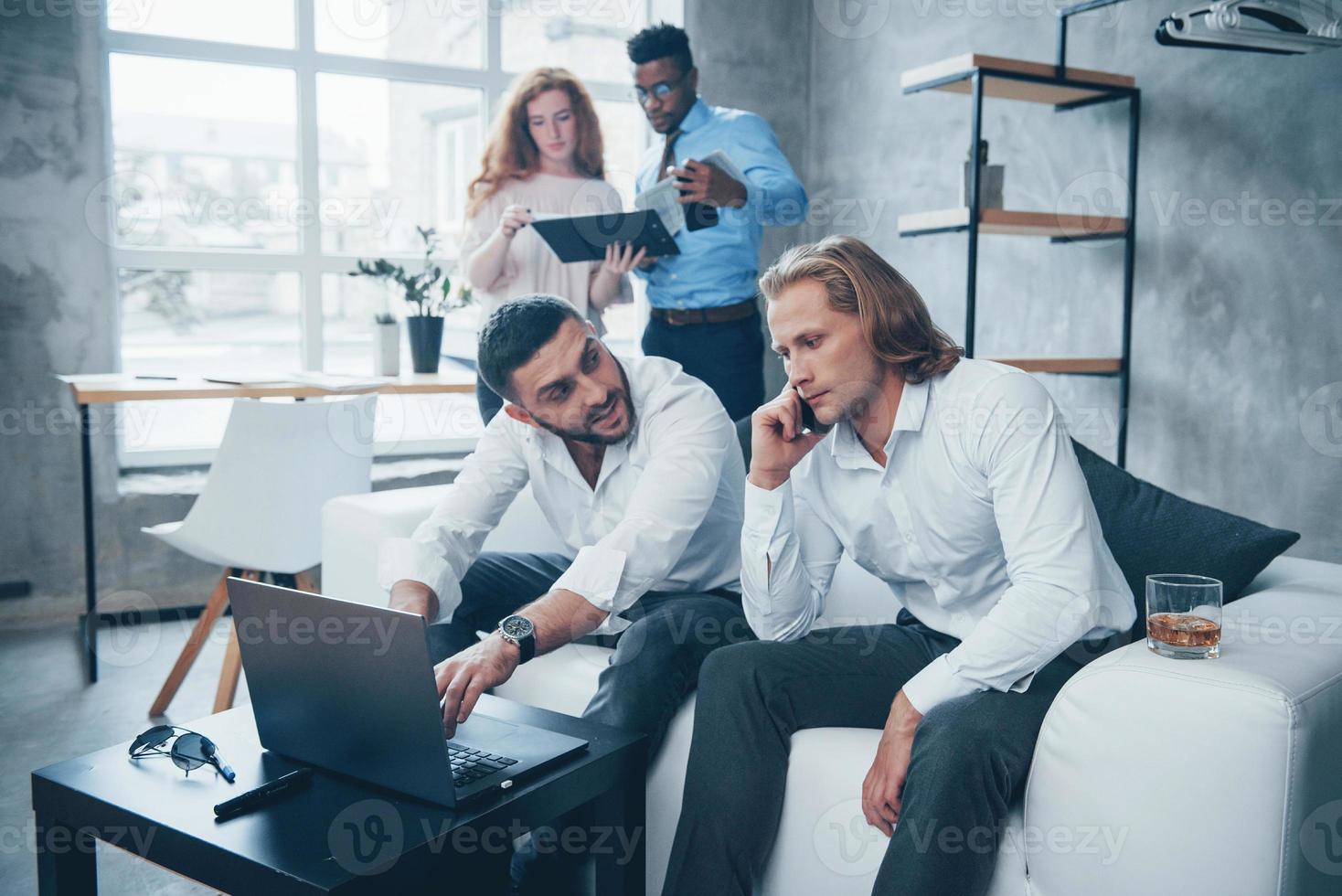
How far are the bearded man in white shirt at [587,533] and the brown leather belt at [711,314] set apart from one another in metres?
1.02

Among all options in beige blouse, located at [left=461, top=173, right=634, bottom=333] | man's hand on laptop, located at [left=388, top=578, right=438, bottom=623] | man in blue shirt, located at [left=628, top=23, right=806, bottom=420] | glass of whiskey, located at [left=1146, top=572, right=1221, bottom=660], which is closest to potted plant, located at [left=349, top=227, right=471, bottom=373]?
beige blouse, located at [left=461, top=173, right=634, bottom=333]

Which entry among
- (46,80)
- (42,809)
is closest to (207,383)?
(46,80)

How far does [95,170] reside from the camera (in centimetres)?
375

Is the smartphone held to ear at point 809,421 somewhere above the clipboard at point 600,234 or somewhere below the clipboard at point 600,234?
below

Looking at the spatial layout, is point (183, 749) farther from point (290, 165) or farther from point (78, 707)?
point (290, 165)

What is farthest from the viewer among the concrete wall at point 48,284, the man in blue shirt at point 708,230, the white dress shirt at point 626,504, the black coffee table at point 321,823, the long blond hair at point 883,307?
the concrete wall at point 48,284

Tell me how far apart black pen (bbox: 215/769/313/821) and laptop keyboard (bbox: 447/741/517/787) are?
0.18 meters

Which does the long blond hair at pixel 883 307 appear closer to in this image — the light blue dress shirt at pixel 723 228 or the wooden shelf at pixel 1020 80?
the light blue dress shirt at pixel 723 228

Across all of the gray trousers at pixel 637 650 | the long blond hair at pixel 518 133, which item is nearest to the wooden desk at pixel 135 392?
the long blond hair at pixel 518 133

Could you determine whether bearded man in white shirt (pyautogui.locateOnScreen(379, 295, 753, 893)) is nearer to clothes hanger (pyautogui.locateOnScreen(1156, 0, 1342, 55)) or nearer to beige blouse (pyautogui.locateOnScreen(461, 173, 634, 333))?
beige blouse (pyautogui.locateOnScreen(461, 173, 634, 333))

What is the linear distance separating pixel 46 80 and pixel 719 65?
2395 millimetres

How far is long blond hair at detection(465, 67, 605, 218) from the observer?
3.11 metres

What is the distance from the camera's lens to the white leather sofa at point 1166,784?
1220 mm

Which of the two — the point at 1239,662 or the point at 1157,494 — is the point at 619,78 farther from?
the point at 1239,662
